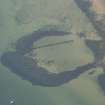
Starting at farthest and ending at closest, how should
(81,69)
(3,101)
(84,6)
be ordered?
(84,6) → (81,69) → (3,101)

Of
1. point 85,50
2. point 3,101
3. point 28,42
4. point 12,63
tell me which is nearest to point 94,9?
point 85,50

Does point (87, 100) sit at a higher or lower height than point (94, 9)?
lower

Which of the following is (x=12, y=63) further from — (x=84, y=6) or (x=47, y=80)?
(x=84, y=6)
